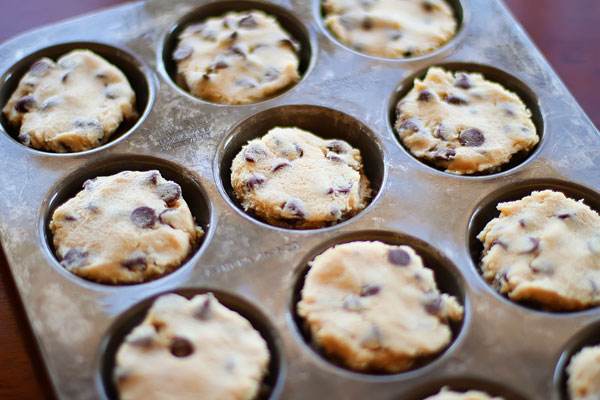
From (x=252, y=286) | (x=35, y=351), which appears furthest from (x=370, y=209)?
(x=35, y=351)

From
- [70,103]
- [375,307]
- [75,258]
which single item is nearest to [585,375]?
[375,307]

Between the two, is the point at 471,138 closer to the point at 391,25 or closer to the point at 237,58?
the point at 391,25

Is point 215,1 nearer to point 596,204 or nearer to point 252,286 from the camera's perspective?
point 252,286

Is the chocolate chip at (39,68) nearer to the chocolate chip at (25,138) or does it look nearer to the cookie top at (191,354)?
the chocolate chip at (25,138)

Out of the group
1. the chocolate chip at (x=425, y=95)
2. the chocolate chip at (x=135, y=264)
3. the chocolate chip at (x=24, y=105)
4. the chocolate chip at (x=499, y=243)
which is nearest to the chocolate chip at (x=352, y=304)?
the chocolate chip at (x=499, y=243)

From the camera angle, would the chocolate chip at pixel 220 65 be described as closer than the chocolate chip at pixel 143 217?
No

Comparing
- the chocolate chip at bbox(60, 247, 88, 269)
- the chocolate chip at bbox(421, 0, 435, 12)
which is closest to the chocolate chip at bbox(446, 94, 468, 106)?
the chocolate chip at bbox(421, 0, 435, 12)
